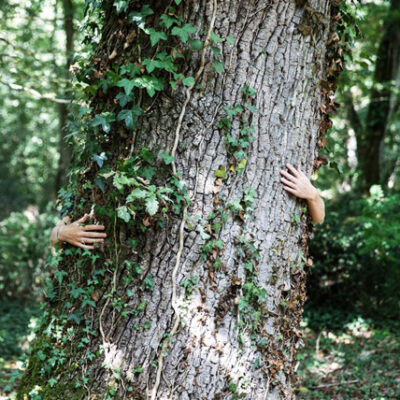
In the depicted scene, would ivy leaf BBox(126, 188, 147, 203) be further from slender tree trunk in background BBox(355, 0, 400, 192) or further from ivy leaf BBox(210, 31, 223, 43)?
slender tree trunk in background BBox(355, 0, 400, 192)

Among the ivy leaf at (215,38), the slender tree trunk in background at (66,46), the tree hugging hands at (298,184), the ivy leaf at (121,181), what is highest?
the slender tree trunk in background at (66,46)

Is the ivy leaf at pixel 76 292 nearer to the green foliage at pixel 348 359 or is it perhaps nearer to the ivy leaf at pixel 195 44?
the ivy leaf at pixel 195 44

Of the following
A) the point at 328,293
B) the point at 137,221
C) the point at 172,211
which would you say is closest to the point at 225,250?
the point at 172,211

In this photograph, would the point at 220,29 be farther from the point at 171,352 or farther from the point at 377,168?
the point at 377,168

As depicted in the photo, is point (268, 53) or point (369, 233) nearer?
point (268, 53)

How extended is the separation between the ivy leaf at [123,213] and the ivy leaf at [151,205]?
129mm

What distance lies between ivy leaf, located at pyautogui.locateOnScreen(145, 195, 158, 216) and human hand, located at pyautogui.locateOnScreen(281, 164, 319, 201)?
76 centimetres

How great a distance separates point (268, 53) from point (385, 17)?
Answer: 24.1 feet

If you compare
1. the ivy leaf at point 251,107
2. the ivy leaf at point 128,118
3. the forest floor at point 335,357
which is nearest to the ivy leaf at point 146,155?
the ivy leaf at point 128,118

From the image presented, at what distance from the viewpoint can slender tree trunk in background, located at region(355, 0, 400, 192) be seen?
9.01 meters

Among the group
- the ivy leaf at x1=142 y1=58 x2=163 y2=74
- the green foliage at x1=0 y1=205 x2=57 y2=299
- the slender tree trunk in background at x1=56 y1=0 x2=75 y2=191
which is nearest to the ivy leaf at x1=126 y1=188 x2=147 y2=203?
the ivy leaf at x1=142 y1=58 x2=163 y2=74

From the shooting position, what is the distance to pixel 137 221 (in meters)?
2.30

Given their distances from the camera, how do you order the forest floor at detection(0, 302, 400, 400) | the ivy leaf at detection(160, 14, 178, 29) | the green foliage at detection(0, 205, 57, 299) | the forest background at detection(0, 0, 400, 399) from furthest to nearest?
the green foliage at detection(0, 205, 57, 299), the forest background at detection(0, 0, 400, 399), the forest floor at detection(0, 302, 400, 400), the ivy leaf at detection(160, 14, 178, 29)

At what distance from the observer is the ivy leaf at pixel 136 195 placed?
84.7 inches
